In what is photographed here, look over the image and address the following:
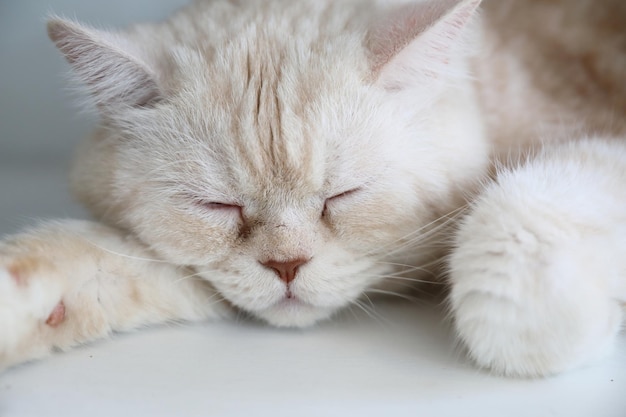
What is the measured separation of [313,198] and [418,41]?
1.11 feet

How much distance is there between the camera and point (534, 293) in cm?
115

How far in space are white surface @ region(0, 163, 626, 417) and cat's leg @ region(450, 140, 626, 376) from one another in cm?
5

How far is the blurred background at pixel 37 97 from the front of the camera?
2.38m

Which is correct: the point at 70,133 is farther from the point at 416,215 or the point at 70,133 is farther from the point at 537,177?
the point at 537,177

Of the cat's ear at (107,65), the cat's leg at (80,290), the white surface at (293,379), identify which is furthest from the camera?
the cat's ear at (107,65)

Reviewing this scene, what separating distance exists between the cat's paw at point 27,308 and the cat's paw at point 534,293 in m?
0.70

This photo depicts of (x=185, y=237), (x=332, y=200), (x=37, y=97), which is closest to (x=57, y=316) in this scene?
(x=185, y=237)

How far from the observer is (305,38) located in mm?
1417

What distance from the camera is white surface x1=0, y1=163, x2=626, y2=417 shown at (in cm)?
112

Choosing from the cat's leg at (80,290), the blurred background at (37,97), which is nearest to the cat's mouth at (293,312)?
the cat's leg at (80,290)

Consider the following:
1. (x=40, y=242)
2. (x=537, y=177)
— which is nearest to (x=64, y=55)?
(x=40, y=242)

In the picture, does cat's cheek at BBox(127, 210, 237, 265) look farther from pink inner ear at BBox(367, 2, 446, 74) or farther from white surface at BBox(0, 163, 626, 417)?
pink inner ear at BBox(367, 2, 446, 74)

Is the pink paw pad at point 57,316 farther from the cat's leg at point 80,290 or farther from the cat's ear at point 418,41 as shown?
the cat's ear at point 418,41

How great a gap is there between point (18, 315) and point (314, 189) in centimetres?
55
